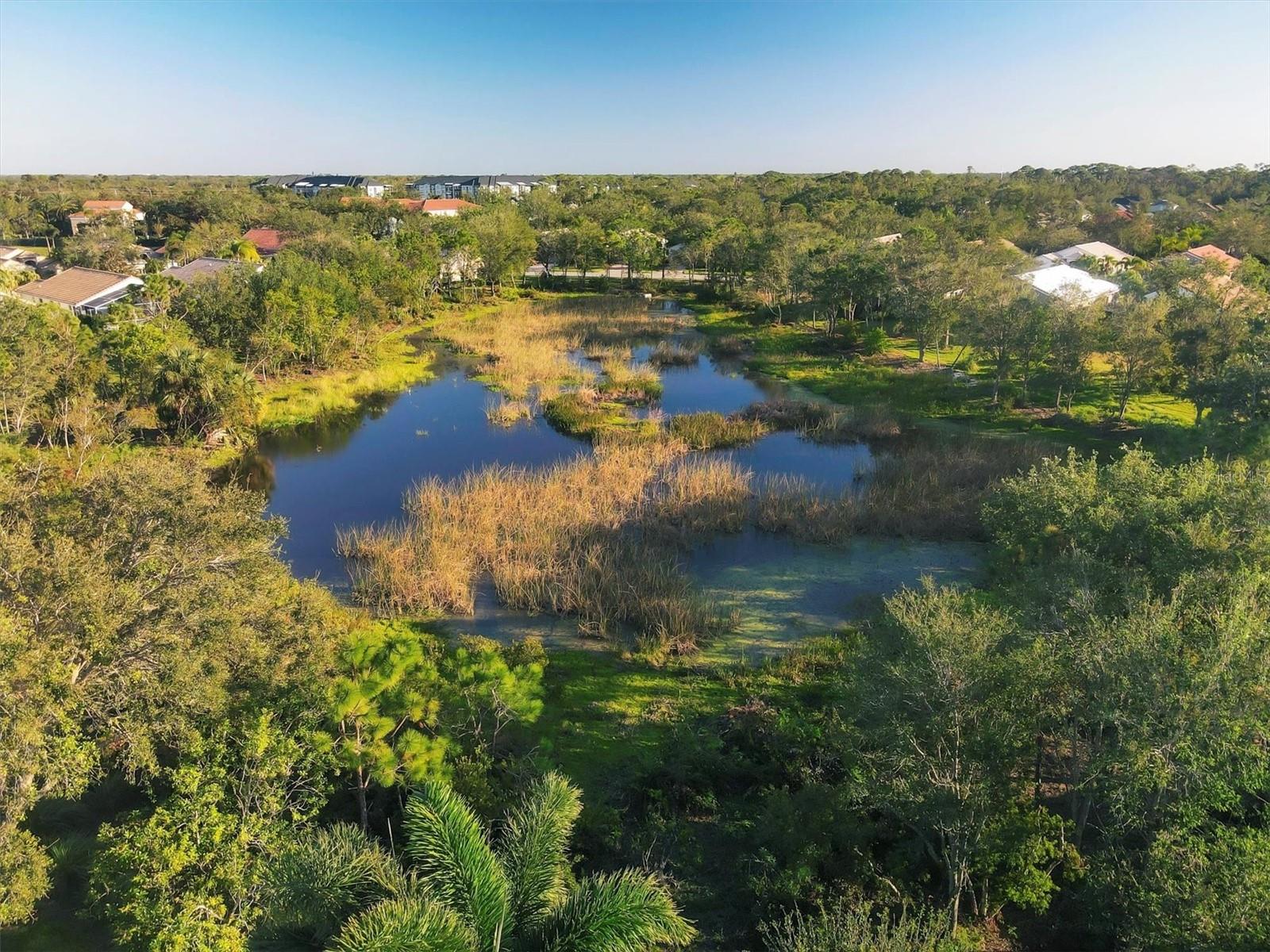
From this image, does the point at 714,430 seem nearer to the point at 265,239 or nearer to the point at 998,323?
the point at 998,323

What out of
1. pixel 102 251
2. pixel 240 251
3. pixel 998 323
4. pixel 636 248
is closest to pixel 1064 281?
pixel 998 323

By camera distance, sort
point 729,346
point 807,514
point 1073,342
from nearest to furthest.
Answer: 1. point 807,514
2. point 1073,342
3. point 729,346

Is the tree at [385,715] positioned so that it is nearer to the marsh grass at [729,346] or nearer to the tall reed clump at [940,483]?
the tall reed clump at [940,483]

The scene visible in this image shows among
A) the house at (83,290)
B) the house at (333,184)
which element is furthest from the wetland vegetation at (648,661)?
the house at (333,184)

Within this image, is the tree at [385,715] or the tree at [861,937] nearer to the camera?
the tree at [861,937]

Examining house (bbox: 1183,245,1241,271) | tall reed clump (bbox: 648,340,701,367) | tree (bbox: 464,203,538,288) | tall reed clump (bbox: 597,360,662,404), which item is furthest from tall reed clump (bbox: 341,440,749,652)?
house (bbox: 1183,245,1241,271)

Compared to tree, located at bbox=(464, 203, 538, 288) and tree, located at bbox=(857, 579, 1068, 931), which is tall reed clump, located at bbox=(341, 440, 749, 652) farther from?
tree, located at bbox=(464, 203, 538, 288)
